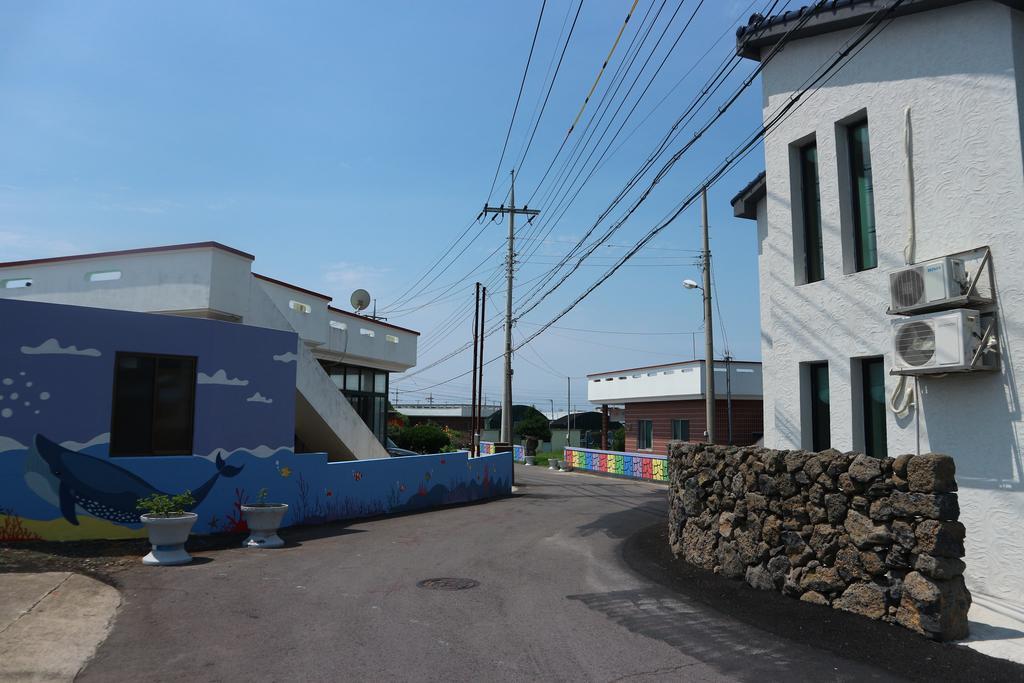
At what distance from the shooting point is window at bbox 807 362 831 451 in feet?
38.2

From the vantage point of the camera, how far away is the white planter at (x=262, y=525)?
41.8 feet

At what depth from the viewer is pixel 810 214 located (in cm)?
1212

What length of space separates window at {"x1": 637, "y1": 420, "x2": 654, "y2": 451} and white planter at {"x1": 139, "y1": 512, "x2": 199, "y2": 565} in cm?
2881

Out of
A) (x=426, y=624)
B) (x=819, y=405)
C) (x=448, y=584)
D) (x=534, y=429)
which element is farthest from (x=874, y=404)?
(x=534, y=429)

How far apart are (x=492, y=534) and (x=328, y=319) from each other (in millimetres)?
10084

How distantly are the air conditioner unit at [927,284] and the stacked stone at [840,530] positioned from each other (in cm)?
237

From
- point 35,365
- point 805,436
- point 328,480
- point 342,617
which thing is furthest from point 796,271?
point 35,365

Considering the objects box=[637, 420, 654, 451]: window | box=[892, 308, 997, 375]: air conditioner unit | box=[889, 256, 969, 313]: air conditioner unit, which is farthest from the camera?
box=[637, 420, 654, 451]: window

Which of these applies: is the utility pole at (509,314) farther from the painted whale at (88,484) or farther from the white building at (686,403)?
the painted whale at (88,484)

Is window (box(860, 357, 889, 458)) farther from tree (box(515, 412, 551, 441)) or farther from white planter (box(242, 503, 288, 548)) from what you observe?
tree (box(515, 412, 551, 441))

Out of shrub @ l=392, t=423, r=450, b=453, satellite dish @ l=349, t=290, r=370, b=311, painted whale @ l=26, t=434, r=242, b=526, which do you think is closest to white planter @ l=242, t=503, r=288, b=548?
painted whale @ l=26, t=434, r=242, b=526

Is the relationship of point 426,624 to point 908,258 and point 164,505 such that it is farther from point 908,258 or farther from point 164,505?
point 908,258

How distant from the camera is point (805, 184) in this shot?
40.1 ft

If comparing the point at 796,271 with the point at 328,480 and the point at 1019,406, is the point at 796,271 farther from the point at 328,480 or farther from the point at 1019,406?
the point at 328,480
